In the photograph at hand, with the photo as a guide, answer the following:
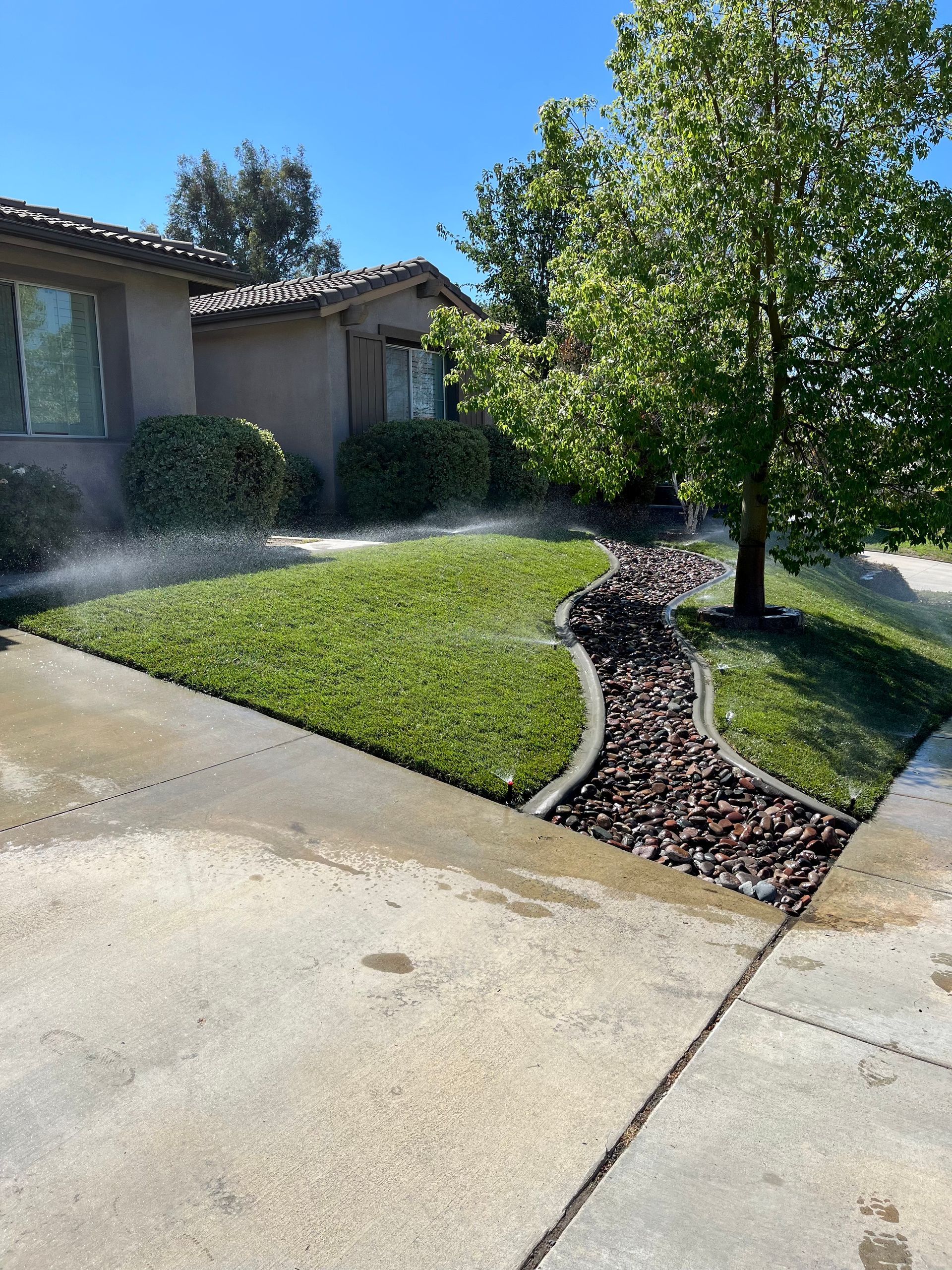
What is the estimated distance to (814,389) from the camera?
24.3 ft

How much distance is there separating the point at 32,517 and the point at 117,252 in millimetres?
3505

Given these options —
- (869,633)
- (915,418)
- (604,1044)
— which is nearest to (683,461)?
(915,418)

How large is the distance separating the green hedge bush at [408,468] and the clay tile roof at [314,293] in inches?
84.0

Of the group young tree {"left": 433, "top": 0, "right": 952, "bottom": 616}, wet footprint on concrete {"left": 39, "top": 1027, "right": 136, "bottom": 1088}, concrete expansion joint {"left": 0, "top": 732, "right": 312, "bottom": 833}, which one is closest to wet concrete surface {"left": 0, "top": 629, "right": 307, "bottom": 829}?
concrete expansion joint {"left": 0, "top": 732, "right": 312, "bottom": 833}

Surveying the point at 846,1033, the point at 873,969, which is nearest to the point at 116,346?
the point at 873,969

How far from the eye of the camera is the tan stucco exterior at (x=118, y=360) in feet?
36.2

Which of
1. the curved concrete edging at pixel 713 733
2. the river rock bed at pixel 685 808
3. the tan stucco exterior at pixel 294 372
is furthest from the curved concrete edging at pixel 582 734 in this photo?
the tan stucco exterior at pixel 294 372

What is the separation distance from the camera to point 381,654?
268 inches

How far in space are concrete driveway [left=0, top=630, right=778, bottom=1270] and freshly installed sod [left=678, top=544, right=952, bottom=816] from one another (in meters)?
1.85

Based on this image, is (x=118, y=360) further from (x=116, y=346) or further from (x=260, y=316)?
(x=260, y=316)

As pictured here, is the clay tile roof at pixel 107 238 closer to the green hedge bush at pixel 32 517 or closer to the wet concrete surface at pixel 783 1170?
the green hedge bush at pixel 32 517

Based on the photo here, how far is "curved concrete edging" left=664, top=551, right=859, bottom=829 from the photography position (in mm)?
5270

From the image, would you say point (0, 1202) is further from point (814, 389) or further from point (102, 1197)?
point (814, 389)

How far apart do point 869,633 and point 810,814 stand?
509cm
